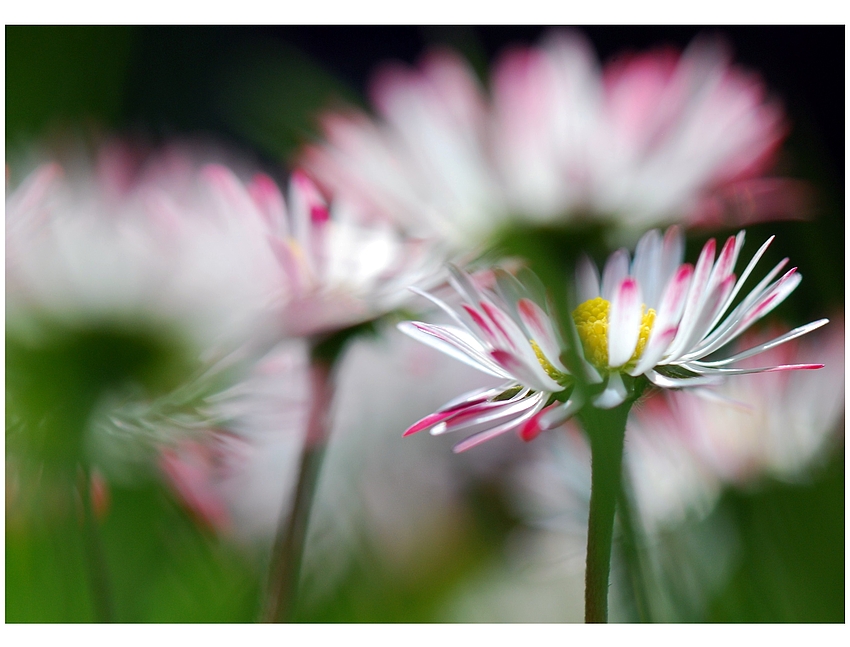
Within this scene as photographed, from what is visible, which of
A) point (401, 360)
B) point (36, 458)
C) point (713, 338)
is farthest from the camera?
point (401, 360)

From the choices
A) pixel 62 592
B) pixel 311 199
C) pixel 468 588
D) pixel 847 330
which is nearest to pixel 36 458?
pixel 62 592

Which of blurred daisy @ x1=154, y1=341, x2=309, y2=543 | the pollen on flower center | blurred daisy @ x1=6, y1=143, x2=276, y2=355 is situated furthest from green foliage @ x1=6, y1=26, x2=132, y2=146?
the pollen on flower center

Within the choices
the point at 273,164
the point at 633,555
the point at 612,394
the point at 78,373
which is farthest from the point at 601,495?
the point at 273,164

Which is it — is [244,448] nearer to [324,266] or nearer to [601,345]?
[324,266]

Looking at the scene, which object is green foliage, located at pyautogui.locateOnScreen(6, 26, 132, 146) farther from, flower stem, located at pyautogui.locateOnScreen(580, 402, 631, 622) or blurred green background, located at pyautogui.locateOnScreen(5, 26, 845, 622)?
flower stem, located at pyautogui.locateOnScreen(580, 402, 631, 622)
